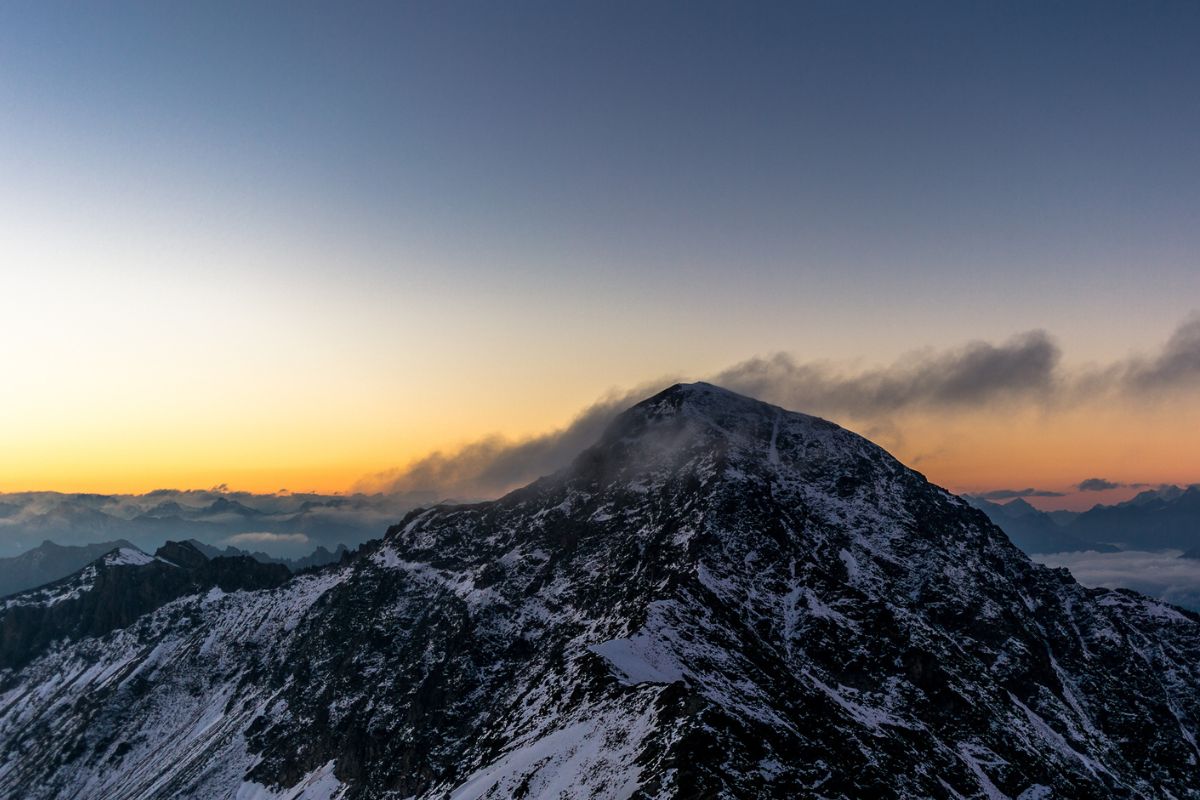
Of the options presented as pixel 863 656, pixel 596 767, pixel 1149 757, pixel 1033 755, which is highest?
pixel 596 767

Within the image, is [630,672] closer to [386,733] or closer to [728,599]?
[728,599]

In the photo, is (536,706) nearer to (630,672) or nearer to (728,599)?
(630,672)

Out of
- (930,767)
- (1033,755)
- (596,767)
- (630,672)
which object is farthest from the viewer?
(1033,755)

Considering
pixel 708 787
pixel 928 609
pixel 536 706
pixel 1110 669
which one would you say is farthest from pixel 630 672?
pixel 1110 669

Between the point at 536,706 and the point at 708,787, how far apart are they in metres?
58.7

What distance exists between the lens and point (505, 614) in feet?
648

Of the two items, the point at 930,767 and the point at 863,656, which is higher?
the point at 863,656

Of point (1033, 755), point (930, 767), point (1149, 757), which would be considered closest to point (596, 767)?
point (930, 767)

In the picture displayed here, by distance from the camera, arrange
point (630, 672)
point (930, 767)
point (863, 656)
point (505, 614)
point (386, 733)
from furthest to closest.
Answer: point (505, 614) → point (386, 733) → point (863, 656) → point (930, 767) → point (630, 672)

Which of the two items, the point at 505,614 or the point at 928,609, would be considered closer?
the point at 928,609

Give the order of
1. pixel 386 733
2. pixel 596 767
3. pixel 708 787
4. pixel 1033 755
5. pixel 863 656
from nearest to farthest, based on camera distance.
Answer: pixel 708 787 → pixel 596 767 → pixel 1033 755 → pixel 863 656 → pixel 386 733

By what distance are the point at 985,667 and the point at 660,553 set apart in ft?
256

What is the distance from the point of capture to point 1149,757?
557 ft

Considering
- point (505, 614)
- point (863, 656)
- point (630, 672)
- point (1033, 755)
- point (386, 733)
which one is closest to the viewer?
point (630, 672)
